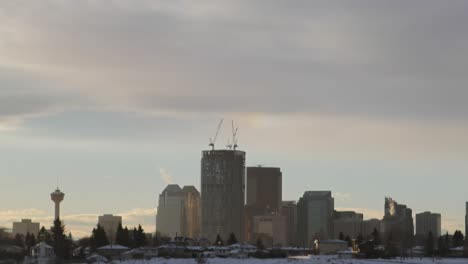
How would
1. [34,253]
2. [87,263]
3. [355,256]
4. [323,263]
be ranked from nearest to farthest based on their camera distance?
[323,263] → [87,263] → [34,253] → [355,256]

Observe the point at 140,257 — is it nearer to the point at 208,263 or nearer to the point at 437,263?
the point at 208,263

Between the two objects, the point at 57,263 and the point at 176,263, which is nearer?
the point at 176,263

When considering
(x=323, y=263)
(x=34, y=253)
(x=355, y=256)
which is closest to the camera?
(x=323, y=263)

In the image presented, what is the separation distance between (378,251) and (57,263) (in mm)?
72725

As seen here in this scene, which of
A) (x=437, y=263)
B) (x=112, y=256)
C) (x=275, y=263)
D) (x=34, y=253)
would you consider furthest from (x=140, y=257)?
(x=437, y=263)

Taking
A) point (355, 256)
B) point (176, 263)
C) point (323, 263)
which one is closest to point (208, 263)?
point (176, 263)

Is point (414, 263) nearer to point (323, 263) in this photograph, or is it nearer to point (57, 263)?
Result: point (323, 263)

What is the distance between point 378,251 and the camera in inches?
7830

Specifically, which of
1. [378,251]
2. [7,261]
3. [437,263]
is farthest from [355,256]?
[7,261]

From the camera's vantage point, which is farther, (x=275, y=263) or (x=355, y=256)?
(x=355, y=256)

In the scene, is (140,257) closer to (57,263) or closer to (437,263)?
(57,263)

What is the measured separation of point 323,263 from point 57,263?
4494cm

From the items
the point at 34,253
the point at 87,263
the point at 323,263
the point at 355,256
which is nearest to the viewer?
the point at 323,263

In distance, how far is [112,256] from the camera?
7264 inches
